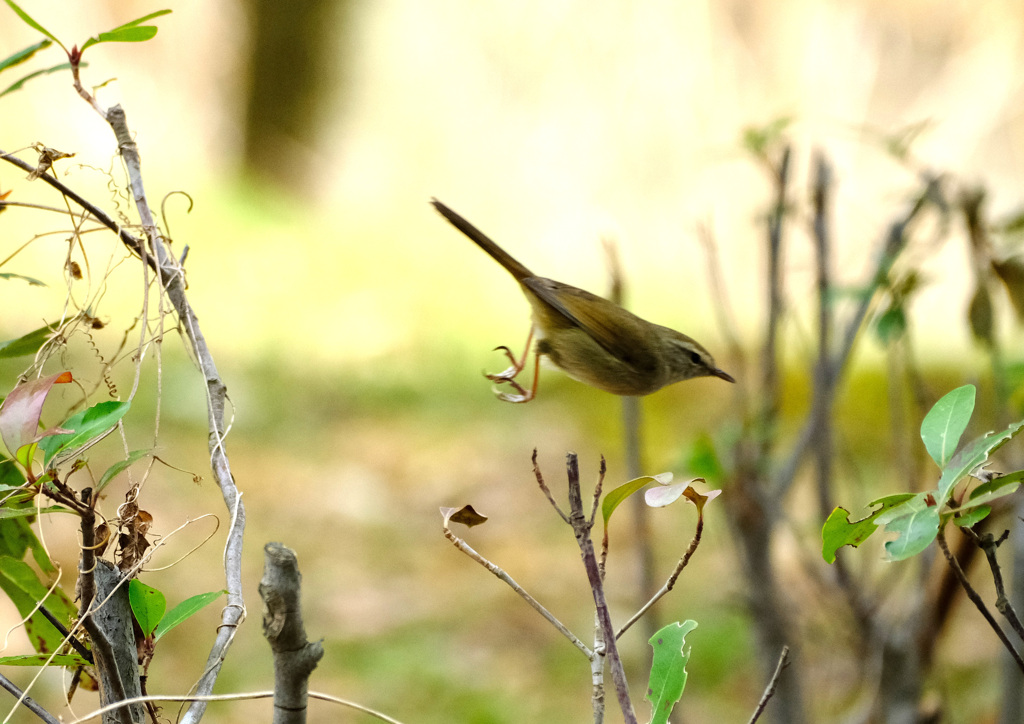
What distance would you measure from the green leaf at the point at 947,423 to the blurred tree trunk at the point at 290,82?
7.52m

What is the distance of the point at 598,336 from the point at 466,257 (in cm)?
451

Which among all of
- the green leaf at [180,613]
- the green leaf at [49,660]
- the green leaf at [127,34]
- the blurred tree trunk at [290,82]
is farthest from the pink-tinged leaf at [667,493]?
the blurred tree trunk at [290,82]

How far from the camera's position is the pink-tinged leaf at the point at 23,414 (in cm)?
71

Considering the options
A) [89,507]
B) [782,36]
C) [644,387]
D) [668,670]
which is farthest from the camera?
[782,36]

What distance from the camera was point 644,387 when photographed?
1.61 m

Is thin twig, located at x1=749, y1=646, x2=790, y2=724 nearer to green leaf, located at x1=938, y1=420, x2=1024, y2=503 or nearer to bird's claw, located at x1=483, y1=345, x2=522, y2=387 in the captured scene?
green leaf, located at x1=938, y1=420, x2=1024, y2=503

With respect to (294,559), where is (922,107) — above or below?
above

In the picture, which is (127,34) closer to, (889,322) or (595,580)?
(595,580)

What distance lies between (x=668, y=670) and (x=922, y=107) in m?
5.42

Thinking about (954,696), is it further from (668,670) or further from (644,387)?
(668,670)

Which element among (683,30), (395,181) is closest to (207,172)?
(395,181)

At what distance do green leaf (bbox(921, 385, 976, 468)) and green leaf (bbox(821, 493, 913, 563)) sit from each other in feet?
0.18

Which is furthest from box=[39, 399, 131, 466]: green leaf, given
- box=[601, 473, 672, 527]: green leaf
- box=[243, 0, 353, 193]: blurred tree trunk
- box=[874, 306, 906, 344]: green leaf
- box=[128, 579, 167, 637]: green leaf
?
box=[243, 0, 353, 193]: blurred tree trunk

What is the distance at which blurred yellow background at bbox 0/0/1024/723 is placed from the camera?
335cm
